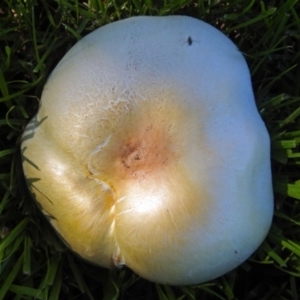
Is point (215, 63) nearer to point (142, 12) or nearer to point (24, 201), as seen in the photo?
point (142, 12)

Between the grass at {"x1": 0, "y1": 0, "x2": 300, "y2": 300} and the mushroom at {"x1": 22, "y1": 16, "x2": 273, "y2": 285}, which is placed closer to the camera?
the mushroom at {"x1": 22, "y1": 16, "x2": 273, "y2": 285}

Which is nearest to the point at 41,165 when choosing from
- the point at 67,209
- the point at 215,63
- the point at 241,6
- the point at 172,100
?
the point at 67,209

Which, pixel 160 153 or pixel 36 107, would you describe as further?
pixel 36 107

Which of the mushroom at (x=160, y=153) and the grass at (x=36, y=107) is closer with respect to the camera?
the mushroom at (x=160, y=153)
